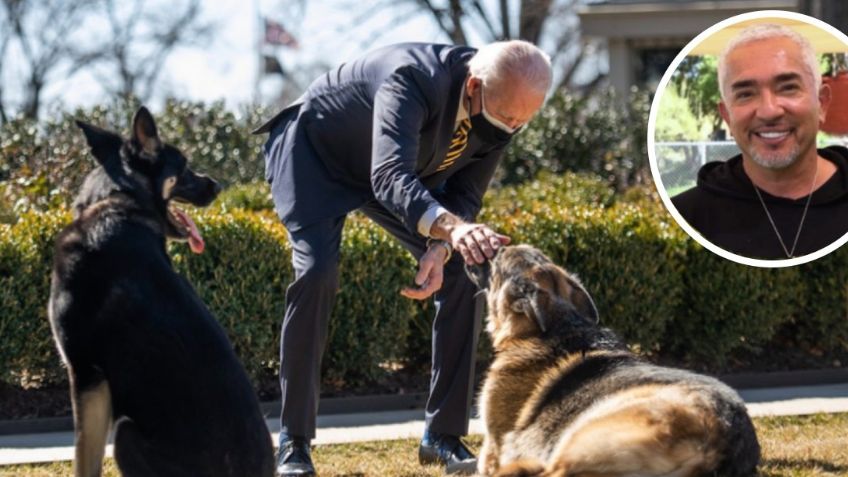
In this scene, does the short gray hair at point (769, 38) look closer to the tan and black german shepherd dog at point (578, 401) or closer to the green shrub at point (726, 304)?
the tan and black german shepherd dog at point (578, 401)

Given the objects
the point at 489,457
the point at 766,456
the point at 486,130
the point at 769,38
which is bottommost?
the point at 766,456

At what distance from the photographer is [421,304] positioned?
29.5 feet

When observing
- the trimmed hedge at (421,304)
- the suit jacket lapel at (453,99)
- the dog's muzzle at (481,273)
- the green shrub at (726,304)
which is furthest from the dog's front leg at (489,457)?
the green shrub at (726,304)

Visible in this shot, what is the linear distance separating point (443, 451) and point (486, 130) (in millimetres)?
1704

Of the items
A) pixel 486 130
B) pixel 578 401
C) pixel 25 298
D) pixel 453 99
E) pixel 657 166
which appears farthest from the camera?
pixel 25 298

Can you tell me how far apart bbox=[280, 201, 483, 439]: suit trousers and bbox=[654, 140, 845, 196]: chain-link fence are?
201 centimetres

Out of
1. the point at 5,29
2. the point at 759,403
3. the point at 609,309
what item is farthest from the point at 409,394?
the point at 5,29

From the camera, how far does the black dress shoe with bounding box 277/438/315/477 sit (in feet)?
19.9

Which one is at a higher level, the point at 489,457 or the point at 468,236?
the point at 468,236

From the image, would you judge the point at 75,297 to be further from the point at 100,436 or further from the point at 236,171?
the point at 236,171

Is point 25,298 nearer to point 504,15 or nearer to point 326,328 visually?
point 326,328

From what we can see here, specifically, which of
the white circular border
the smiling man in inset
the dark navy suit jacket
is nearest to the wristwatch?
the dark navy suit jacket

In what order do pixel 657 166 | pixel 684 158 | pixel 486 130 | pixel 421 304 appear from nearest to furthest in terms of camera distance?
pixel 684 158 < pixel 657 166 < pixel 486 130 < pixel 421 304

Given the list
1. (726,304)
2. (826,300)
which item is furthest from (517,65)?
(826,300)
